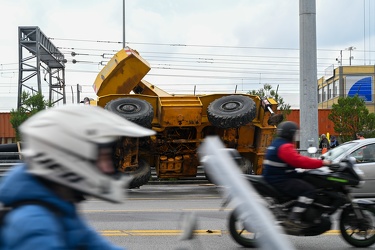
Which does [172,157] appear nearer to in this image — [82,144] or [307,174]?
[307,174]

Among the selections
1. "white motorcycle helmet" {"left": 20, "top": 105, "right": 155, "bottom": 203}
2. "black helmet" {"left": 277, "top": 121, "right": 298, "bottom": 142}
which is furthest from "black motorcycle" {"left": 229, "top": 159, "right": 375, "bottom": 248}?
"white motorcycle helmet" {"left": 20, "top": 105, "right": 155, "bottom": 203}

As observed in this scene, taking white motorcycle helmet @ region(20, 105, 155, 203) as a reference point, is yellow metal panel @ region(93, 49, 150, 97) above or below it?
above

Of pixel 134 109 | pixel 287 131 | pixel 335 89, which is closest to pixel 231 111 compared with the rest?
pixel 134 109

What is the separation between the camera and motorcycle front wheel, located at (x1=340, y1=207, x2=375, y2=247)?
23.4 feet

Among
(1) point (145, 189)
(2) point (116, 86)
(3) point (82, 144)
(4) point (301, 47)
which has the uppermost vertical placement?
(4) point (301, 47)

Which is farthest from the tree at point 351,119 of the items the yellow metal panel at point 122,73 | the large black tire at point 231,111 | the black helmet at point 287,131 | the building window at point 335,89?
the building window at point 335,89

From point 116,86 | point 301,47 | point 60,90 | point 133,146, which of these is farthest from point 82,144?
point 60,90

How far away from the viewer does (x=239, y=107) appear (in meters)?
14.3

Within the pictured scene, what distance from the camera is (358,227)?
283 inches

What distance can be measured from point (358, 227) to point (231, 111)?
283 inches

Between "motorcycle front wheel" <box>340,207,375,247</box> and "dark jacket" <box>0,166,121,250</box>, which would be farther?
"motorcycle front wheel" <box>340,207,375,247</box>

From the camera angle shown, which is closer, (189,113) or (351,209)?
(351,209)

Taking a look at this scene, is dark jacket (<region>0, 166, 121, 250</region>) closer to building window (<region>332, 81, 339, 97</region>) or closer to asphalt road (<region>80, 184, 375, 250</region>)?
asphalt road (<region>80, 184, 375, 250</region>)

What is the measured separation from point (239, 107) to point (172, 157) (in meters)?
2.24
